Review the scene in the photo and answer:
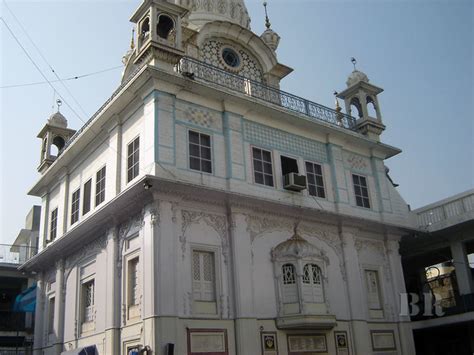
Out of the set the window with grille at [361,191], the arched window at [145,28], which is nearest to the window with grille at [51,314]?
the arched window at [145,28]

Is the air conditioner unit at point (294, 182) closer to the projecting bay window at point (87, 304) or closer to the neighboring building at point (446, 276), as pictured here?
the neighboring building at point (446, 276)

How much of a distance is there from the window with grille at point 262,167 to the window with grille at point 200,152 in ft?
5.79

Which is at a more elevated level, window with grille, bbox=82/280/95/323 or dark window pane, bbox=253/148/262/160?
dark window pane, bbox=253/148/262/160

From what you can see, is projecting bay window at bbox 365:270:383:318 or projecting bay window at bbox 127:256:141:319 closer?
projecting bay window at bbox 127:256:141:319

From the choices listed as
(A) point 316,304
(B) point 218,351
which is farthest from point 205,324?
(A) point 316,304

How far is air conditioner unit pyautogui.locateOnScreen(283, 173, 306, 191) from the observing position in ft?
56.0

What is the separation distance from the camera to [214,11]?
2253cm

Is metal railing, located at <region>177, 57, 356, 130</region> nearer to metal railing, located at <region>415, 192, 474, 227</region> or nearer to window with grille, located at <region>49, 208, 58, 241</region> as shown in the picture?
metal railing, located at <region>415, 192, 474, 227</region>

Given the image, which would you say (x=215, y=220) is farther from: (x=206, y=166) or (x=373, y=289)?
(x=373, y=289)

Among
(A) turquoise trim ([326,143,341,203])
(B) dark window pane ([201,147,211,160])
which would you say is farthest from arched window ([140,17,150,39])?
(A) turquoise trim ([326,143,341,203])

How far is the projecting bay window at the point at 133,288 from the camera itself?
14.5 metres

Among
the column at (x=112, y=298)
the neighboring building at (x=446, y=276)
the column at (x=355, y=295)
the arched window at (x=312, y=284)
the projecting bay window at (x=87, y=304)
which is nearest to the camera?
the column at (x=112, y=298)

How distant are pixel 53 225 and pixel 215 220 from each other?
9.42 metres

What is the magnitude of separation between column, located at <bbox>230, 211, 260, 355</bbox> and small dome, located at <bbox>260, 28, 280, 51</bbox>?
1082 cm
